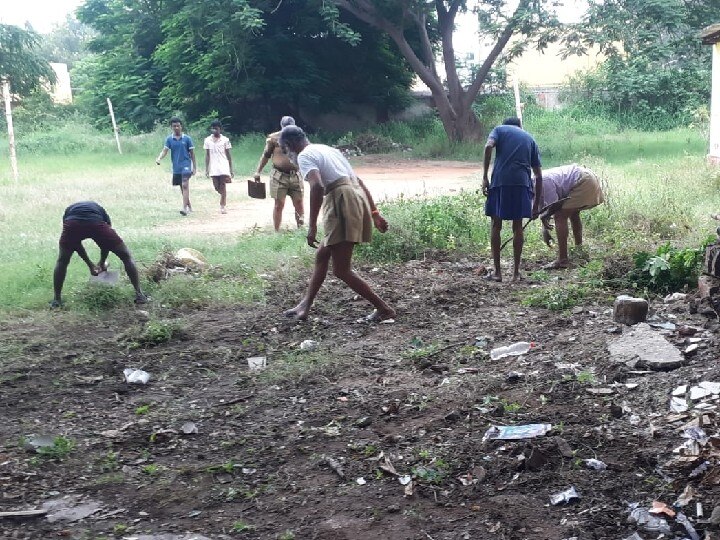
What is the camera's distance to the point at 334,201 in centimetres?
612

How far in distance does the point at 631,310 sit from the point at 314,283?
2.43 meters

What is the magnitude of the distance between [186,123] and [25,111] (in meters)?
9.90

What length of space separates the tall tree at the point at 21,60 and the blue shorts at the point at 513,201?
16.1m

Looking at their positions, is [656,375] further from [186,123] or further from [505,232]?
[186,123]

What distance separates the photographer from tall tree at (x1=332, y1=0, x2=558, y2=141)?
2139cm

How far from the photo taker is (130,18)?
31.1 m

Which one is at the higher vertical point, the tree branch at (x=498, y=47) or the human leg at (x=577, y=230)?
the tree branch at (x=498, y=47)

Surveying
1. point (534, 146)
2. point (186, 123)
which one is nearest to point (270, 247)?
point (534, 146)

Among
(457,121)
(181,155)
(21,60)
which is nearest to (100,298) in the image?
(181,155)

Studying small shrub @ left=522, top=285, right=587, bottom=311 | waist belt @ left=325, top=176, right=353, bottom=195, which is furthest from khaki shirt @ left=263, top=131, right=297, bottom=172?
small shrub @ left=522, top=285, right=587, bottom=311

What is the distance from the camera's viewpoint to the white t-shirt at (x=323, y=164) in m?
6.01

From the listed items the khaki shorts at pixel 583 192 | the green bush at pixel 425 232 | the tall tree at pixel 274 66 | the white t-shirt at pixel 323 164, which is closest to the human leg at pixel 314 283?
the white t-shirt at pixel 323 164

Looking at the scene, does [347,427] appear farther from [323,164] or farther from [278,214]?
[278,214]

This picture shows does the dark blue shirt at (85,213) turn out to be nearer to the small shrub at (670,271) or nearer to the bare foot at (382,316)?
the bare foot at (382,316)
